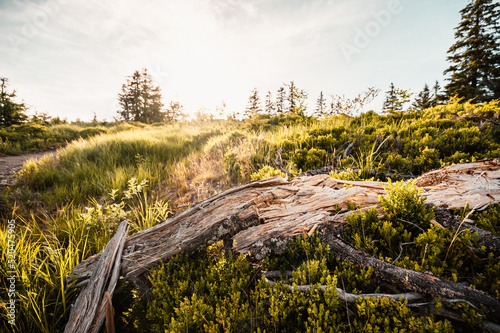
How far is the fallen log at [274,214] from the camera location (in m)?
2.02

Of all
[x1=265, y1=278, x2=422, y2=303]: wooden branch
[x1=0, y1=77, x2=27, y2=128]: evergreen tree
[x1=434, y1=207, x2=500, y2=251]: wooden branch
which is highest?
[x1=0, y1=77, x2=27, y2=128]: evergreen tree

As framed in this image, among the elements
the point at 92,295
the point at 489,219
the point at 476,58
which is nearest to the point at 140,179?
the point at 92,295

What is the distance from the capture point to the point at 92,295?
6.47 ft

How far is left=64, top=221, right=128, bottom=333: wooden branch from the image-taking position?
178 centimetres

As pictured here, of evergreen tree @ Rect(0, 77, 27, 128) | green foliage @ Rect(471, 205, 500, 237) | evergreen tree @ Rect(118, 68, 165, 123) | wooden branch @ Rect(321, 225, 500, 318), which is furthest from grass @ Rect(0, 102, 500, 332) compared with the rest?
evergreen tree @ Rect(118, 68, 165, 123)

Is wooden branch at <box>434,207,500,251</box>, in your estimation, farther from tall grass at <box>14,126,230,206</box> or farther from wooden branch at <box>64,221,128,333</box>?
tall grass at <box>14,126,230,206</box>

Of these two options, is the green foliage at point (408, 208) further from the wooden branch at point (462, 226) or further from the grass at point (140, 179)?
the grass at point (140, 179)

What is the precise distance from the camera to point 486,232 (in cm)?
159

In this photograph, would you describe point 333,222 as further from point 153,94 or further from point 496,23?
point 153,94

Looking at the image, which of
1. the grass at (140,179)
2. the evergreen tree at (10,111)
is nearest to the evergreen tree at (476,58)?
the grass at (140,179)

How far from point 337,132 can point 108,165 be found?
26.1ft

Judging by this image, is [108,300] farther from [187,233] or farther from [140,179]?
[140,179]

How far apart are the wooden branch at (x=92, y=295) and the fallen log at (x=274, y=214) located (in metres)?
0.14

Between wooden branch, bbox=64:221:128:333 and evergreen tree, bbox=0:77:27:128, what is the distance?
25735 mm
